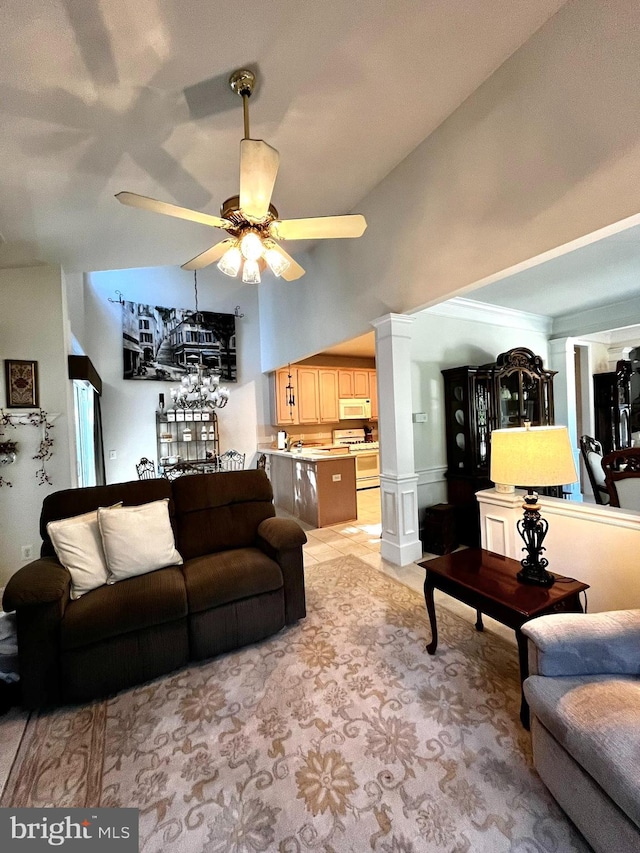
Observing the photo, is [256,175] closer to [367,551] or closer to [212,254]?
[212,254]

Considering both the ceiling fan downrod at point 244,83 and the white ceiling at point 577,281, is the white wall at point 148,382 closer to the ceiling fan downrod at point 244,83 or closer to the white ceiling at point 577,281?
the white ceiling at point 577,281

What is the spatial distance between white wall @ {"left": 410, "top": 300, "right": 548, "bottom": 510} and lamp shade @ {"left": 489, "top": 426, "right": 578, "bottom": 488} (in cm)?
219

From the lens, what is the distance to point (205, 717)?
168cm

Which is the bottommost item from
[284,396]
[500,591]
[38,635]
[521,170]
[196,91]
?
[38,635]

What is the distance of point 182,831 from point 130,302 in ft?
21.8

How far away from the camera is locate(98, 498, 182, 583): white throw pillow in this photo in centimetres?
204

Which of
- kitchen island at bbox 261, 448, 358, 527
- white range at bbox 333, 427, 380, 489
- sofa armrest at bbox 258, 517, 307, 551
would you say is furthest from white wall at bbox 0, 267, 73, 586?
white range at bbox 333, 427, 380, 489

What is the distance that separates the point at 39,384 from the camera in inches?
123

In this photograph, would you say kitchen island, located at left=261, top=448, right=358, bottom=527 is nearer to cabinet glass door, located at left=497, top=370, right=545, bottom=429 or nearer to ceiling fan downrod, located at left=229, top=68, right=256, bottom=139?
cabinet glass door, located at left=497, top=370, right=545, bottom=429

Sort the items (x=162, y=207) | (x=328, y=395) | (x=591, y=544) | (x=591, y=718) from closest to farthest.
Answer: (x=591, y=718)
(x=162, y=207)
(x=591, y=544)
(x=328, y=395)

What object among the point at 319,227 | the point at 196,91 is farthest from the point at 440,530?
the point at 196,91

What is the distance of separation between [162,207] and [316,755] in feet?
8.88

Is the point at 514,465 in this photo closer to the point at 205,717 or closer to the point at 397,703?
the point at 397,703

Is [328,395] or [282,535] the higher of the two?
[328,395]
